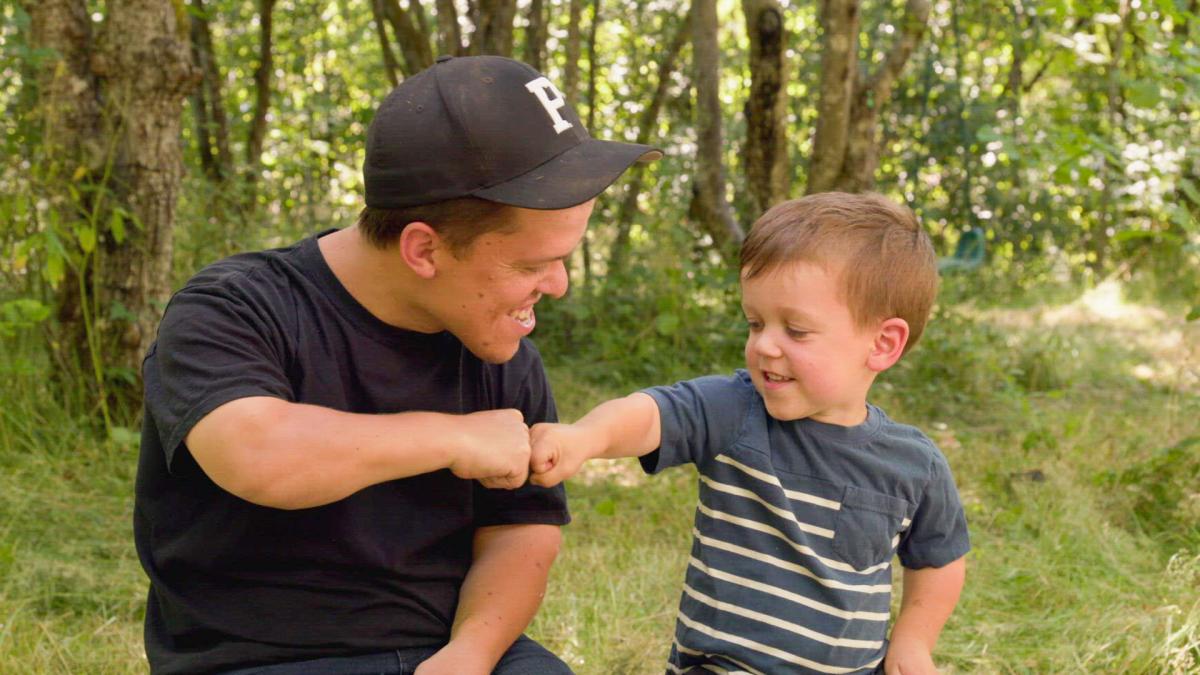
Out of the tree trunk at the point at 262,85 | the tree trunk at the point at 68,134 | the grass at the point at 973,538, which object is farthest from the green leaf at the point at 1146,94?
the tree trunk at the point at 262,85

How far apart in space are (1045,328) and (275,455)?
7.25 m

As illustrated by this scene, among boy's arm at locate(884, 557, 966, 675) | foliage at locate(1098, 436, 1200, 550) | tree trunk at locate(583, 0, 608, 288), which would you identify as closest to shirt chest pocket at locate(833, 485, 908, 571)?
boy's arm at locate(884, 557, 966, 675)

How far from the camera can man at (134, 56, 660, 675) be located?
1688 millimetres

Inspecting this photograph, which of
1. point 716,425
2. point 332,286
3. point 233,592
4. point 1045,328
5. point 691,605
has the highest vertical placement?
point 332,286

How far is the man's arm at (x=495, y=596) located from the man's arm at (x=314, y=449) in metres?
0.37

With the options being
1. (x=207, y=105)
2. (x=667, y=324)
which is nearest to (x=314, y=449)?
(x=667, y=324)

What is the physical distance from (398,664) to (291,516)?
31 cm

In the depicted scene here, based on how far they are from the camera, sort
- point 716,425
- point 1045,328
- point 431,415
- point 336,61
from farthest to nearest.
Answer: point 336,61 → point 1045,328 → point 716,425 → point 431,415

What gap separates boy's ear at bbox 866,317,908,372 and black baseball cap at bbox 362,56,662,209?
59 centimetres

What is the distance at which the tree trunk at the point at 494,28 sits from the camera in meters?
6.50

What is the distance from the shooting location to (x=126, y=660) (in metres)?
2.83

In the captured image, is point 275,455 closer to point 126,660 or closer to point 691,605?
point 691,605

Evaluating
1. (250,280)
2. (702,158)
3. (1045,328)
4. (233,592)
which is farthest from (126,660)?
(1045,328)

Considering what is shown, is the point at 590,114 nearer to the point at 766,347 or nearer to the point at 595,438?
the point at 766,347
